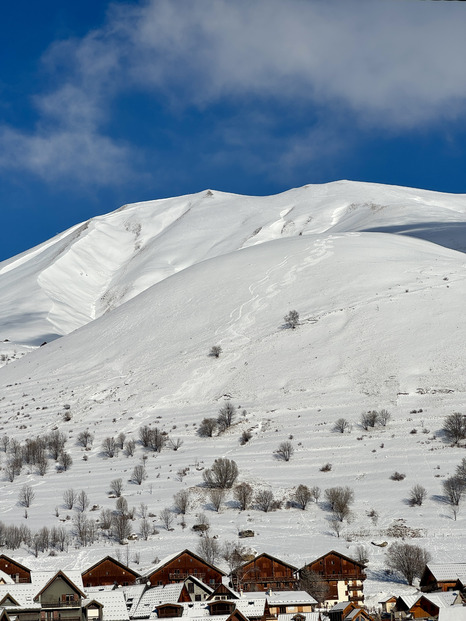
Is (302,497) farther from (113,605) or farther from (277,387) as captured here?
(277,387)

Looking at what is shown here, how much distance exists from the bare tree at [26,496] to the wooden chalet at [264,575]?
27.0m

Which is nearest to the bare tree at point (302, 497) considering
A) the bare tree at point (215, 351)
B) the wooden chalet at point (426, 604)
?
the wooden chalet at point (426, 604)

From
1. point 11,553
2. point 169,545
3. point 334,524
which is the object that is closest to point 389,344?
point 334,524

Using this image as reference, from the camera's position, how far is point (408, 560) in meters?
54.2

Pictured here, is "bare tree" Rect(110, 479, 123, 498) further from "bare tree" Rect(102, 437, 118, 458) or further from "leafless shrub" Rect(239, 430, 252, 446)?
"leafless shrub" Rect(239, 430, 252, 446)

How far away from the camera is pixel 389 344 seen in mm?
102188

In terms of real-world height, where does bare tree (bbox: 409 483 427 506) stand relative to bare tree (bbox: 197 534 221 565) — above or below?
above

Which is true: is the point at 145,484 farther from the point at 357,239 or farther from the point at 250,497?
the point at 357,239

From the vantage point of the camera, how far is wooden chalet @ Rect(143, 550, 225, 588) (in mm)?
51312

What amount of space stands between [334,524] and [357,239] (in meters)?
93.9

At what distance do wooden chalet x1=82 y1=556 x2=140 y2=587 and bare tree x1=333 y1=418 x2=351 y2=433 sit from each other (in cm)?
3532

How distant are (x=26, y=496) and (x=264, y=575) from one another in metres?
28.8

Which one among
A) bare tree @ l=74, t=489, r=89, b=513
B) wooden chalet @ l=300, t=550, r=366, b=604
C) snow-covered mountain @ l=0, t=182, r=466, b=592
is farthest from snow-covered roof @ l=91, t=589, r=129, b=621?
bare tree @ l=74, t=489, r=89, b=513

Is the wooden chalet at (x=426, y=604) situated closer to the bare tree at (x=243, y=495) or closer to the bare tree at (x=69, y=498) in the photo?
the bare tree at (x=243, y=495)
